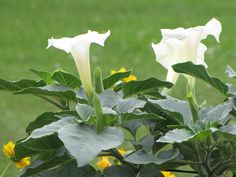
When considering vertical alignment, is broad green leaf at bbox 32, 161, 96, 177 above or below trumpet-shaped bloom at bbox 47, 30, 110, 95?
below

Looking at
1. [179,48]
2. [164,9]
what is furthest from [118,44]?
[179,48]

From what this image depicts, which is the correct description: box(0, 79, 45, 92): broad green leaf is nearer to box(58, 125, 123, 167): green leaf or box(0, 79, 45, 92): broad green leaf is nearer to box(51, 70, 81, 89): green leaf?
box(51, 70, 81, 89): green leaf

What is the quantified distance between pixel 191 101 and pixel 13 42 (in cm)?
879

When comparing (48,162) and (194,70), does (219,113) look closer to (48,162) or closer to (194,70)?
(194,70)

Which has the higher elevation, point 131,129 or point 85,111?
point 85,111

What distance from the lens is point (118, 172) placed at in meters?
1.92

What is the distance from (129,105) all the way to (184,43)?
11.3 inches

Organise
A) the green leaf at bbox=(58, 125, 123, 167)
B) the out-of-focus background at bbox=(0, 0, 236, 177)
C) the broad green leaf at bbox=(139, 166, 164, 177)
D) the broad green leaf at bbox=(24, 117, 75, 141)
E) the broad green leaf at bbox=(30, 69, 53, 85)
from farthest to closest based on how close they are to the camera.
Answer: the out-of-focus background at bbox=(0, 0, 236, 177)
the broad green leaf at bbox=(30, 69, 53, 85)
the broad green leaf at bbox=(139, 166, 164, 177)
the broad green leaf at bbox=(24, 117, 75, 141)
the green leaf at bbox=(58, 125, 123, 167)

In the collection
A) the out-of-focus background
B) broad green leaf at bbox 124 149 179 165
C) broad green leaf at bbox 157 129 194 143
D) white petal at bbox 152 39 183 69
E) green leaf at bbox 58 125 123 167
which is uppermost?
white petal at bbox 152 39 183 69

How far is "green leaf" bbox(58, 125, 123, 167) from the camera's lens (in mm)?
1693

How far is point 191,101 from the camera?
1.92 metres

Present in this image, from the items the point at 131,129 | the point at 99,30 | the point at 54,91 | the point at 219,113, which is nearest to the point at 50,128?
the point at 54,91

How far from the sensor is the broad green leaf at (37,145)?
74.7 inches

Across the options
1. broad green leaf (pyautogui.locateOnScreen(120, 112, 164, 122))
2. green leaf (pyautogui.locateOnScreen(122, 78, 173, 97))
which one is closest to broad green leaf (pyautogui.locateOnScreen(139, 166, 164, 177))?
broad green leaf (pyautogui.locateOnScreen(120, 112, 164, 122))
